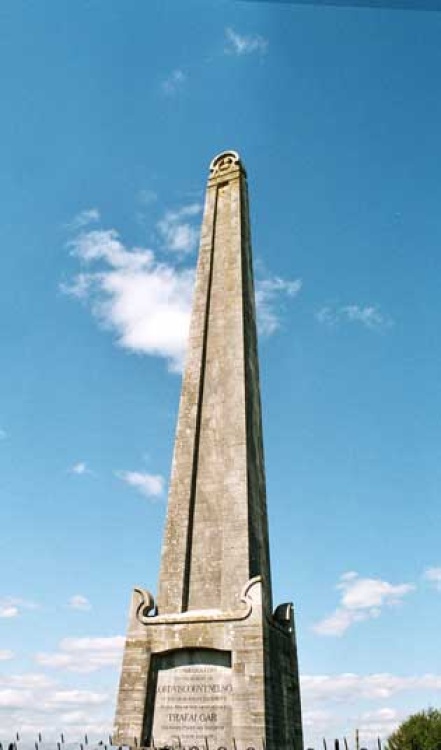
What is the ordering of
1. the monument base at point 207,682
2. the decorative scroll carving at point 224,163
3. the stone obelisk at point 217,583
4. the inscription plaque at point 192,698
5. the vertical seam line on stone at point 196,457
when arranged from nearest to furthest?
the monument base at point 207,682, the inscription plaque at point 192,698, the stone obelisk at point 217,583, the vertical seam line on stone at point 196,457, the decorative scroll carving at point 224,163

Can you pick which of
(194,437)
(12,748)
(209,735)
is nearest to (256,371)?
(194,437)

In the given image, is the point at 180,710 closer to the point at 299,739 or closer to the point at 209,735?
the point at 209,735

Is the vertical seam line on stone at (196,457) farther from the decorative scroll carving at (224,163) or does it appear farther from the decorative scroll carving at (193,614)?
the decorative scroll carving at (224,163)

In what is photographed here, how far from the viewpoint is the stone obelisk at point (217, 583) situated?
42.5 feet

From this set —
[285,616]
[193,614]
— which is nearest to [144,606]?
[193,614]

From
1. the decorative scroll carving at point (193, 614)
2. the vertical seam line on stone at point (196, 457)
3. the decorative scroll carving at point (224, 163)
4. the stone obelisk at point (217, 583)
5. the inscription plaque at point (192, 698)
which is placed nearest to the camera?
the inscription plaque at point (192, 698)

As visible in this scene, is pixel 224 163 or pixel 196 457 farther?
pixel 224 163

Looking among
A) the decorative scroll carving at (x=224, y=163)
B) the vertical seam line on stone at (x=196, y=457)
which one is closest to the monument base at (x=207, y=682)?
the vertical seam line on stone at (x=196, y=457)

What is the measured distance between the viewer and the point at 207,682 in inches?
522

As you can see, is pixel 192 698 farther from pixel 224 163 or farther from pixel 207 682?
pixel 224 163

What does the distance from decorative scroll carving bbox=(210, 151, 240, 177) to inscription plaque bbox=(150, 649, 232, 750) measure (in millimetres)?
15595

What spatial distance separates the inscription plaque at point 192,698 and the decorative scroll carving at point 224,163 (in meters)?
15.6

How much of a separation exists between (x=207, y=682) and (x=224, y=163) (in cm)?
1663

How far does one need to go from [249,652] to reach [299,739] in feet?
11.6
